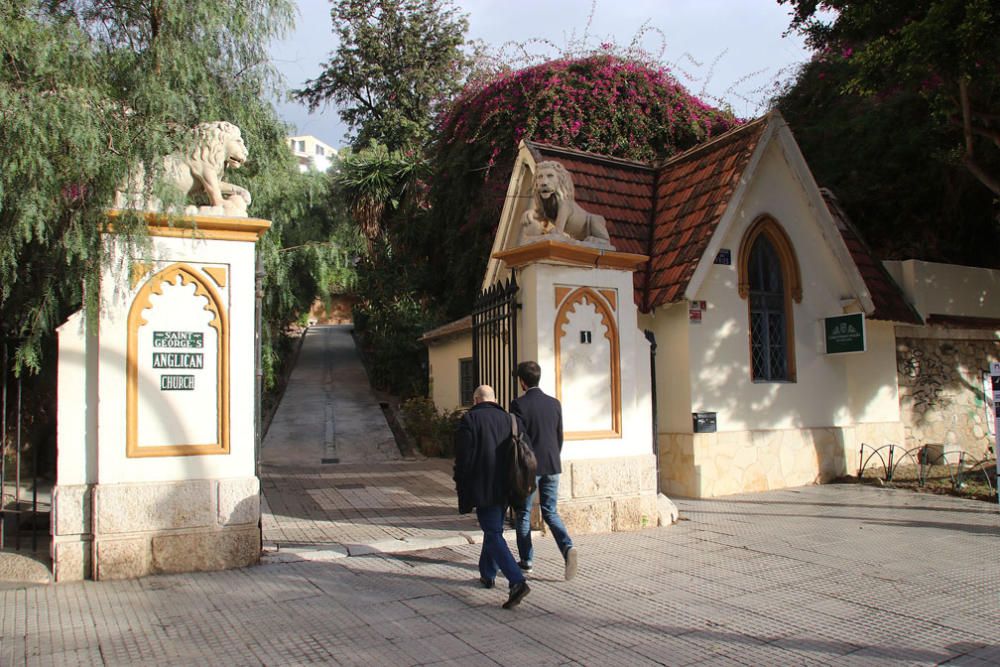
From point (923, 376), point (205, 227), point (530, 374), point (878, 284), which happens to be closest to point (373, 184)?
point (878, 284)

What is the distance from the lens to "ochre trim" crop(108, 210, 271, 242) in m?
6.58

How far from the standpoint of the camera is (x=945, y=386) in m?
14.2

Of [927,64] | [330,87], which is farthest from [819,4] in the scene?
[330,87]

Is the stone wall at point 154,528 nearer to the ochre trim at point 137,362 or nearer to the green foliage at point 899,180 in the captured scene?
the ochre trim at point 137,362

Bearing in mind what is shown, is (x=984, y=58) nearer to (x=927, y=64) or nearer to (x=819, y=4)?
(x=927, y=64)

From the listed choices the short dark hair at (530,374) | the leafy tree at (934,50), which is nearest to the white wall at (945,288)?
the leafy tree at (934,50)

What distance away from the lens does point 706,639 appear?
4.90m

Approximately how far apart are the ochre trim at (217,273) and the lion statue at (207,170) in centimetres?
50

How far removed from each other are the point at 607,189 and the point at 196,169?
792 cm

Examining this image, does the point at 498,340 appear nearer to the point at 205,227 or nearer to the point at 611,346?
the point at 611,346

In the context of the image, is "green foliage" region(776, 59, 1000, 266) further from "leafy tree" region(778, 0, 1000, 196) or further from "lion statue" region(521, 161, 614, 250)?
"lion statue" region(521, 161, 614, 250)

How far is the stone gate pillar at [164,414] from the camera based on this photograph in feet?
20.9

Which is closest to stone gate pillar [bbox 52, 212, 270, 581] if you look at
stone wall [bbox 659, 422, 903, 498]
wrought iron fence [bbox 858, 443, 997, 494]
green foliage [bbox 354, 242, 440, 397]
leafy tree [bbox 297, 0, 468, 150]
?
Answer: stone wall [bbox 659, 422, 903, 498]

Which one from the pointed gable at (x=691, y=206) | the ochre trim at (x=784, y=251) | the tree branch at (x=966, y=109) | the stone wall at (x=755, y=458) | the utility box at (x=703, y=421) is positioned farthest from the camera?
the ochre trim at (x=784, y=251)
